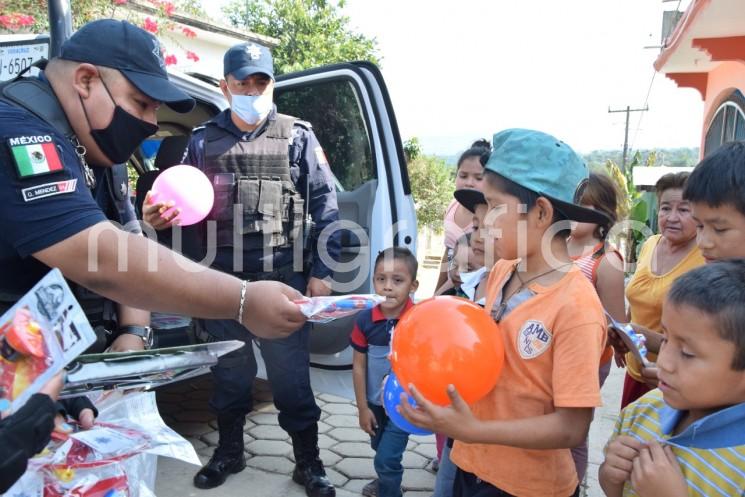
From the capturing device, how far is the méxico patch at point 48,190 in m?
1.36

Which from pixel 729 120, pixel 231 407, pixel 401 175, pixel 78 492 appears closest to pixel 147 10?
pixel 401 175

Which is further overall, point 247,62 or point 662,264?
point 247,62

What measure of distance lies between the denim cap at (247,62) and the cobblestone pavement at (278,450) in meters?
1.76

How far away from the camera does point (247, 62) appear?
121 inches

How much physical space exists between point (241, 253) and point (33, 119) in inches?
61.3

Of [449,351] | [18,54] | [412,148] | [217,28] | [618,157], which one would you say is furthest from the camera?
[618,157]

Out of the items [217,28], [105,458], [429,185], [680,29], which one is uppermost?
[217,28]

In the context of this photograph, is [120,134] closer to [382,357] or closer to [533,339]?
[533,339]

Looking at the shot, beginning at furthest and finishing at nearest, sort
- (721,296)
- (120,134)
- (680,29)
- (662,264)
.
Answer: (680,29)
(662,264)
(120,134)
(721,296)

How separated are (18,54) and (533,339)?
3.31 m

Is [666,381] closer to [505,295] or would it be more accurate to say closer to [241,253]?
[505,295]

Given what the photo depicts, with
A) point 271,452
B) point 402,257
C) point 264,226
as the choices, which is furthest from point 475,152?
point 271,452

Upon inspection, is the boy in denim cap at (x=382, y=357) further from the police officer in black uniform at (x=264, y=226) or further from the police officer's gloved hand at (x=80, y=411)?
the police officer's gloved hand at (x=80, y=411)

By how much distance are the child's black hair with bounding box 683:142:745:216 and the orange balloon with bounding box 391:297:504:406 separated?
72 centimetres
